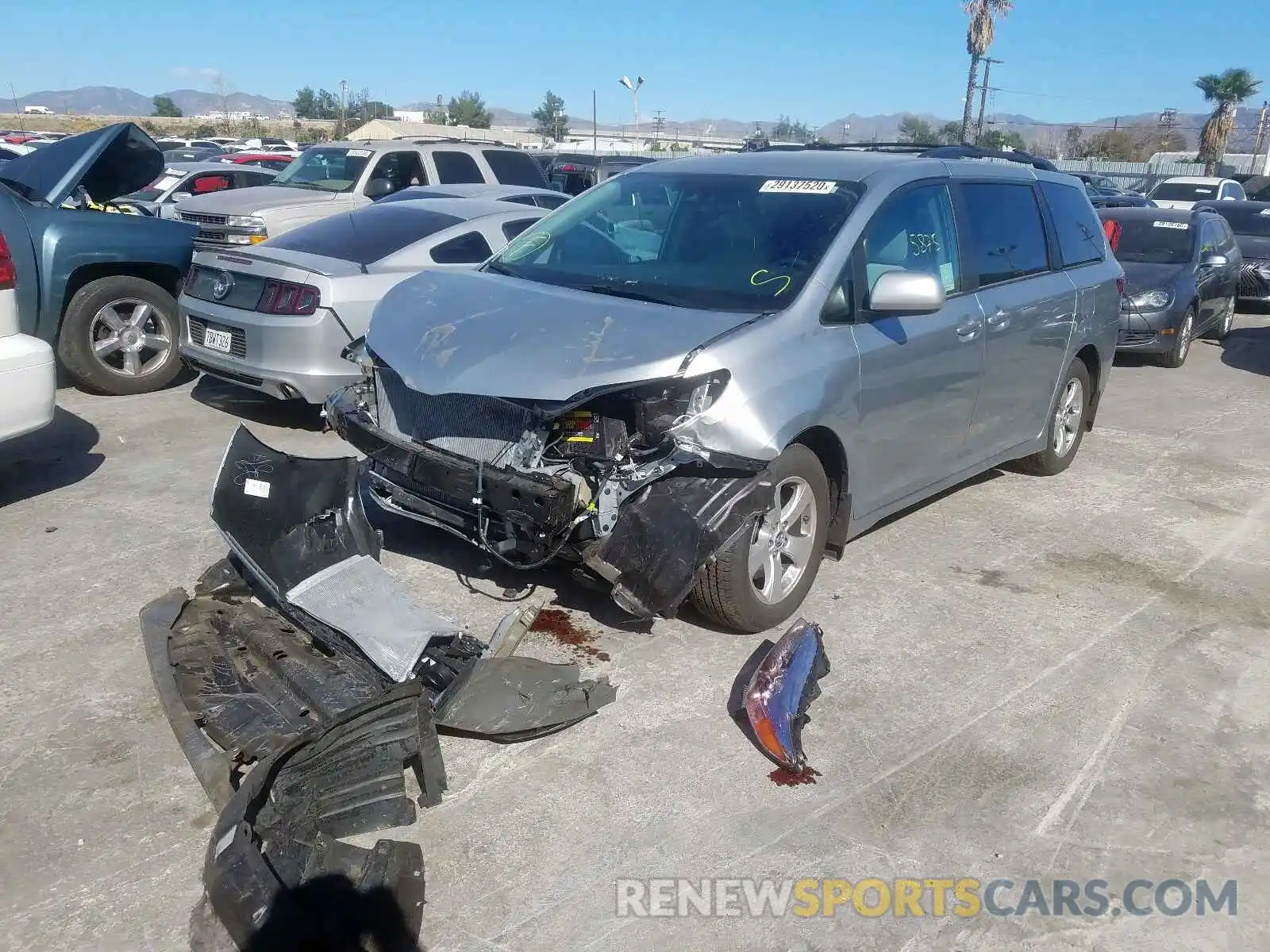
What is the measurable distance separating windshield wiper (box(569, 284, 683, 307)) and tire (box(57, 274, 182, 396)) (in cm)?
431

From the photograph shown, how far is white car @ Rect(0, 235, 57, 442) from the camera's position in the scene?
5.13m

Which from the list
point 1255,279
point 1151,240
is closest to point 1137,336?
point 1151,240

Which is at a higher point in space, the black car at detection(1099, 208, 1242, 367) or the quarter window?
the quarter window

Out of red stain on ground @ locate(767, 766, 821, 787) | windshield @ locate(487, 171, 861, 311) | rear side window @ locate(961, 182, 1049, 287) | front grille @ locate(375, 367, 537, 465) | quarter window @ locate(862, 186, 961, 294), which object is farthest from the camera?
rear side window @ locate(961, 182, 1049, 287)

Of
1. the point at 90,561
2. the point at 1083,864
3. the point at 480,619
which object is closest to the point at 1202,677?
the point at 1083,864

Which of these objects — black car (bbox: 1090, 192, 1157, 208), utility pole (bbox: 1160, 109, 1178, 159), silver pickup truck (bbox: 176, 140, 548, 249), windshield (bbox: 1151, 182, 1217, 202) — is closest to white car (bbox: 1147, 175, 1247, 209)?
windshield (bbox: 1151, 182, 1217, 202)

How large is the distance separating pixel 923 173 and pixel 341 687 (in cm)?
354

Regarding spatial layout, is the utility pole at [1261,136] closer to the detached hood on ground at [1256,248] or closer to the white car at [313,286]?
the detached hood on ground at [1256,248]

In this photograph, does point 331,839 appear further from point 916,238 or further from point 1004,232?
point 1004,232

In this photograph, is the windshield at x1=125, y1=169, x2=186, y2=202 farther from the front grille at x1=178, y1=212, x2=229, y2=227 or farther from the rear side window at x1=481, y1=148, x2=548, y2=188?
the rear side window at x1=481, y1=148, x2=548, y2=188

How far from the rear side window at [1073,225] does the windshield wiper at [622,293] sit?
2.99 metres

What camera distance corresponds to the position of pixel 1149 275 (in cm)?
1158

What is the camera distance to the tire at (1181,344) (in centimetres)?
1113

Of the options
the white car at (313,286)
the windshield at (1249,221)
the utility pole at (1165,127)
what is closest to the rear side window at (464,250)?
the white car at (313,286)
